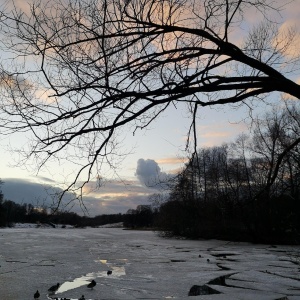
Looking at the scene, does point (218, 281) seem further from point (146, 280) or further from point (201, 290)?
point (146, 280)

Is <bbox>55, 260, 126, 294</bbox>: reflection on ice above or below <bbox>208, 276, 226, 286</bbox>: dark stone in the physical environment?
below

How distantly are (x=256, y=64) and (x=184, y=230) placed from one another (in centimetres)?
2955

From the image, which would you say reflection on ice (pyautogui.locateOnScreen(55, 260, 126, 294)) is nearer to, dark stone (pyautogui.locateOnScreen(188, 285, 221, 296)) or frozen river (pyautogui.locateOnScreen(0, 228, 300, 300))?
frozen river (pyautogui.locateOnScreen(0, 228, 300, 300))

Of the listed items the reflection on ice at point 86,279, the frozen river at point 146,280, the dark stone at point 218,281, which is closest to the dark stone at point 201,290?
the frozen river at point 146,280

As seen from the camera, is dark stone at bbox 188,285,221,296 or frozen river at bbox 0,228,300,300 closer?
frozen river at bbox 0,228,300,300

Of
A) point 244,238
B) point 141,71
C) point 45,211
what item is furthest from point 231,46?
point 244,238

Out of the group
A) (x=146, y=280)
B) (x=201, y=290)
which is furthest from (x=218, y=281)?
(x=146, y=280)

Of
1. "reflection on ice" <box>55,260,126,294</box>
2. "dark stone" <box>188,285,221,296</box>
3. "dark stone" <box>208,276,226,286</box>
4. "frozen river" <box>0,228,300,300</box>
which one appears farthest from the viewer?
"dark stone" <box>208,276,226,286</box>

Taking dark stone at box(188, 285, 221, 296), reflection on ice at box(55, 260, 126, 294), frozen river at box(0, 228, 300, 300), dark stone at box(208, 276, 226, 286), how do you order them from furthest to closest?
dark stone at box(208, 276, 226, 286), reflection on ice at box(55, 260, 126, 294), dark stone at box(188, 285, 221, 296), frozen river at box(0, 228, 300, 300)

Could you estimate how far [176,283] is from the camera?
817 cm

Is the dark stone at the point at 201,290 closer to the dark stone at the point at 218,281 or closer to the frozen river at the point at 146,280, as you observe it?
the frozen river at the point at 146,280

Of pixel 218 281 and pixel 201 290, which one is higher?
pixel 218 281

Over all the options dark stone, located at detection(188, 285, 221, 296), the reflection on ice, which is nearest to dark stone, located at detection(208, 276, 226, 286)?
dark stone, located at detection(188, 285, 221, 296)

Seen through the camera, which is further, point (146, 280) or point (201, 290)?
point (146, 280)
